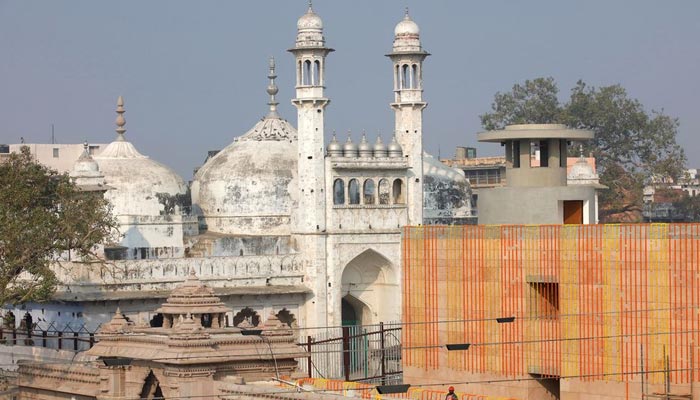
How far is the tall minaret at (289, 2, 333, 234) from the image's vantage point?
51.2m

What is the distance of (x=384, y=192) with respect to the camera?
5288 cm

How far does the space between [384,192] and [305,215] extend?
8.67ft

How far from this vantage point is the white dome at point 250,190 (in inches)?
2140

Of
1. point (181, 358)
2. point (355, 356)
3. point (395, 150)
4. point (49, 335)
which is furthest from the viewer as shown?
point (395, 150)

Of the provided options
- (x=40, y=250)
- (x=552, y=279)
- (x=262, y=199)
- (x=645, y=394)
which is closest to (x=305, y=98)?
(x=262, y=199)

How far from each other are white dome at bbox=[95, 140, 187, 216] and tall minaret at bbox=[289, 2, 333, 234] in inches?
154

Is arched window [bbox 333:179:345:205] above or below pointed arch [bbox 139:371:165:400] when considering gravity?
above

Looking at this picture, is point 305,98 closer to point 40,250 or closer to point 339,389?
point 40,250

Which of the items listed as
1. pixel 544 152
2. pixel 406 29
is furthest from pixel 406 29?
pixel 544 152

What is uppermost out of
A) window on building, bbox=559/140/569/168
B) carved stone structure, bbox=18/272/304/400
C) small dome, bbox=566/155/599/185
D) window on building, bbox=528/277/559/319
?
window on building, bbox=559/140/569/168

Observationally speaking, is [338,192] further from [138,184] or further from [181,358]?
[181,358]

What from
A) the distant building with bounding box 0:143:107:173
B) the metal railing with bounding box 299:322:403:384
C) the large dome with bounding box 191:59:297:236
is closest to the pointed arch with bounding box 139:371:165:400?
the metal railing with bounding box 299:322:403:384

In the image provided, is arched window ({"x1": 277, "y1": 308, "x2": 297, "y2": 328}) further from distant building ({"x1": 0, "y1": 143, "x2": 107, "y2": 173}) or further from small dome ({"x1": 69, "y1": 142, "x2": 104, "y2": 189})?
distant building ({"x1": 0, "y1": 143, "x2": 107, "y2": 173})

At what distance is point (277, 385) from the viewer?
31297 millimetres
